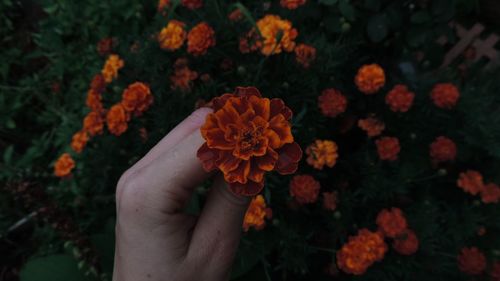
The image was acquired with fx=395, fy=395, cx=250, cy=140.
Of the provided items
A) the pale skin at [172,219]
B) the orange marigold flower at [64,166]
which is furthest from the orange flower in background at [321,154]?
the orange marigold flower at [64,166]

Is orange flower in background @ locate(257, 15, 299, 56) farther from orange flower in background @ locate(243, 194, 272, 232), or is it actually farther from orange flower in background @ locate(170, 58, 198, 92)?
orange flower in background @ locate(243, 194, 272, 232)

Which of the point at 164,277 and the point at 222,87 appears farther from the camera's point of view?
the point at 222,87

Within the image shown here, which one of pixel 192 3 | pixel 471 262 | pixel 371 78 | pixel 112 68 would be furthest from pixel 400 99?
pixel 112 68

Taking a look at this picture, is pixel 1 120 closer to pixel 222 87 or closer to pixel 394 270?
pixel 222 87

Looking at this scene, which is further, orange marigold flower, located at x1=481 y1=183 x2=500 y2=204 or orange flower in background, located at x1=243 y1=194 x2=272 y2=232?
orange marigold flower, located at x1=481 y1=183 x2=500 y2=204

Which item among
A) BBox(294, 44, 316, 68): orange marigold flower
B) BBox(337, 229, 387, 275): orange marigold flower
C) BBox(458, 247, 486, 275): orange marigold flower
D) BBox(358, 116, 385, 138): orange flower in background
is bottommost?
BBox(458, 247, 486, 275): orange marigold flower

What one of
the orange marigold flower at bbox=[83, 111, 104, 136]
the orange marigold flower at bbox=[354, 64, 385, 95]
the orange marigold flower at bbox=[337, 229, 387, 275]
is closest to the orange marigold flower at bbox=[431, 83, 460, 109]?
the orange marigold flower at bbox=[354, 64, 385, 95]

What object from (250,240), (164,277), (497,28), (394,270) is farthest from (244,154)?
(497,28)
